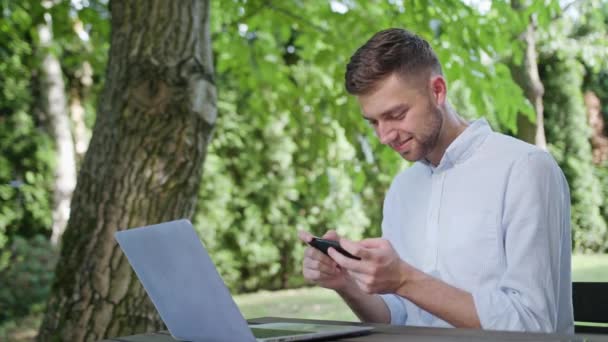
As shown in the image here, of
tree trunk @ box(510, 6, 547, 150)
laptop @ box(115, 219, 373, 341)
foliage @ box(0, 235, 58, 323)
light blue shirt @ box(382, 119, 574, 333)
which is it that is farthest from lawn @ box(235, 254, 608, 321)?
laptop @ box(115, 219, 373, 341)

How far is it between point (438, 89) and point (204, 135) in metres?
1.50

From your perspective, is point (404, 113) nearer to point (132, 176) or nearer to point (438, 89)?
point (438, 89)

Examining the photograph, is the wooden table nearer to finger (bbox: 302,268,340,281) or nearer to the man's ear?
finger (bbox: 302,268,340,281)

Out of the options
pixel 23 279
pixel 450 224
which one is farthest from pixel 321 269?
pixel 23 279

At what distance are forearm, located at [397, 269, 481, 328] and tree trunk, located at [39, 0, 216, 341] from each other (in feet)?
5.70

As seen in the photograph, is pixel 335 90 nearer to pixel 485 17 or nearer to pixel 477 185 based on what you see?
pixel 485 17

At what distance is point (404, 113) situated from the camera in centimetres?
188

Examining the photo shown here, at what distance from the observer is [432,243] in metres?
1.94

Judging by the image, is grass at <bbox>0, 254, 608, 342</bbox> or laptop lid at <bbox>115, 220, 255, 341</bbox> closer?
laptop lid at <bbox>115, 220, 255, 341</bbox>

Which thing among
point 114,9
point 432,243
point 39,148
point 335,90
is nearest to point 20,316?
point 39,148

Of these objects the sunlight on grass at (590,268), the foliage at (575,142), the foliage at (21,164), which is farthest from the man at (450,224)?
the foliage at (575,142)

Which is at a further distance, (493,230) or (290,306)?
(290,306)

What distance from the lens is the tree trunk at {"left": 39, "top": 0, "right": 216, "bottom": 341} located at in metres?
3.13

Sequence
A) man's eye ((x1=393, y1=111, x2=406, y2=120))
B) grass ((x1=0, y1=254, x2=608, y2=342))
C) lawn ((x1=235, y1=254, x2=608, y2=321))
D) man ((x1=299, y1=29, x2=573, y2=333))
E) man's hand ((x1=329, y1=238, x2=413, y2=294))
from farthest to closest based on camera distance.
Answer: lawn ((x1=235, y1=254, x2=608, y2=321)) < grass ((x1=0, y1=254, x2=608, y2=342)) < man's eye ((x1=393, y1=111, x2=406, y2=120)) < man ((x1=299, y1=29, x2=573, y2=333)) < man's hand ((x1=329, y1=238, x2=413, y2=294))
